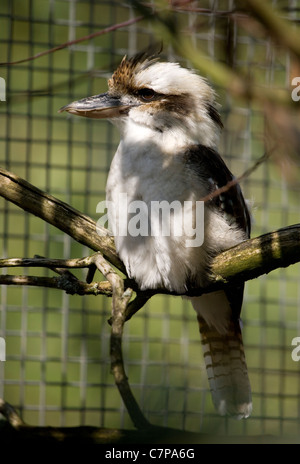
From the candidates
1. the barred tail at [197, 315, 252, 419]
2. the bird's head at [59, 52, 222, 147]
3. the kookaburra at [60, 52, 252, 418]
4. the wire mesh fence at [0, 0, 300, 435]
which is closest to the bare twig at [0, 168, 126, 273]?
the kookaburra at [60, 52, 252, 418]

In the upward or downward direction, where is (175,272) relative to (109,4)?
downward

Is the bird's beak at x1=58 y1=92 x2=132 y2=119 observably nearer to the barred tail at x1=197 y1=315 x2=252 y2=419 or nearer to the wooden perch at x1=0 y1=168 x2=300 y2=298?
the wooden perch at x1=0 y1=168 x2=300 y2=298

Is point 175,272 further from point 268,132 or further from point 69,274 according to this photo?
point 268,132

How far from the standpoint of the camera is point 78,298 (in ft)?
10.00

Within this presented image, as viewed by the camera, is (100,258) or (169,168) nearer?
(100,258)

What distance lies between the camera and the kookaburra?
70.4 inches

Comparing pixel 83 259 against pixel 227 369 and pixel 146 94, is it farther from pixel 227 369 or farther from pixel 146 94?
pixel 227 369

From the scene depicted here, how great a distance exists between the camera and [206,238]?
5.93ft

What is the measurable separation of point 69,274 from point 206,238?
366 mm

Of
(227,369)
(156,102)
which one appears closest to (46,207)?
(156,102)

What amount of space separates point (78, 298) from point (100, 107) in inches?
49.9
